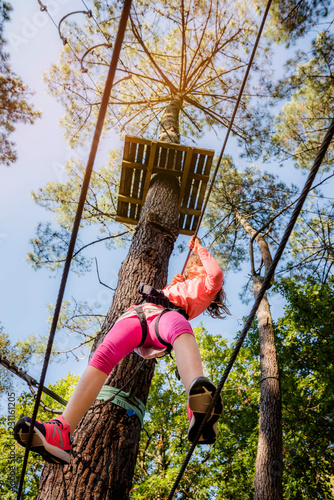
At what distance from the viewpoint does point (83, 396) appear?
4.77ft

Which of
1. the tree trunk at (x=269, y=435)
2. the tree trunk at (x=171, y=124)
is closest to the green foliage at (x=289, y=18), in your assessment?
the tree trunk at (x=171, y=124)

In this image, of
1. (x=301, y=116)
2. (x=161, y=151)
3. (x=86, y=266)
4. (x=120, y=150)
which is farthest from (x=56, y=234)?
(x=301, y=116)

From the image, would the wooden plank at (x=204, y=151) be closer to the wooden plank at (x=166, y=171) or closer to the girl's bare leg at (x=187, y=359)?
the wooden plank at (x=166, y=171)

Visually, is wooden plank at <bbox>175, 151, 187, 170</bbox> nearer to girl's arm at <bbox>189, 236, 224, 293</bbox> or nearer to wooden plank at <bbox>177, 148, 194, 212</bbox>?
wooden plank at <bbox>177, 148, 194, 212</bbox>

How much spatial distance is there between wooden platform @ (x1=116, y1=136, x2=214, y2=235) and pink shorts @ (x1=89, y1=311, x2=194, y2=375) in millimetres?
2329

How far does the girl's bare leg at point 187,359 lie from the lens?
1373mm

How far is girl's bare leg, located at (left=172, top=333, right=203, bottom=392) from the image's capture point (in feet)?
4.51

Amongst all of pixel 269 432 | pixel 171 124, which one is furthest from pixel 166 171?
pixel 269 432

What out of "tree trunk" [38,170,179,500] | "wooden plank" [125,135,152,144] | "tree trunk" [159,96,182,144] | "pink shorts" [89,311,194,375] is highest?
"tree trunk" [159,96,182,144]

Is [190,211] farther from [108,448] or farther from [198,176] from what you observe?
[108,448]

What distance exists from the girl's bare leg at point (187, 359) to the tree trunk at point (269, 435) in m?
3.05

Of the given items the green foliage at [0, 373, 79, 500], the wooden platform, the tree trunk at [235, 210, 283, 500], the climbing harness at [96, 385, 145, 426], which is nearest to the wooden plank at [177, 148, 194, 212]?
the wooden platform

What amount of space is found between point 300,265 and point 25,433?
7.04m

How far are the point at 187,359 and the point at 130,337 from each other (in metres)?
0.38
